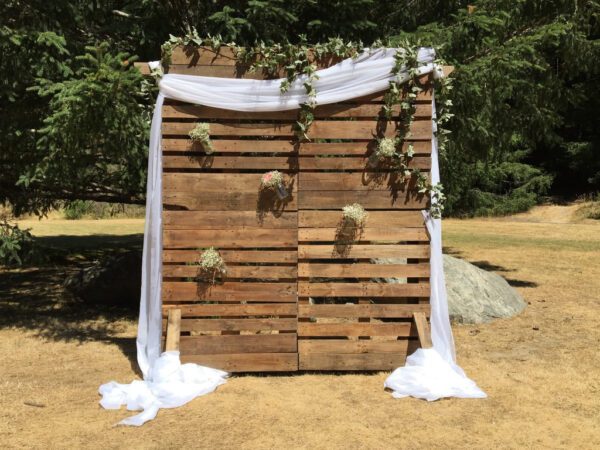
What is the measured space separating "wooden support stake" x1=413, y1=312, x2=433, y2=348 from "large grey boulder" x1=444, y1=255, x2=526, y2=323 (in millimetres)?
2046

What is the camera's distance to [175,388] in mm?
4711

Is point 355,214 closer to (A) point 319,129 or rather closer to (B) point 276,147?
(A) point 319,129

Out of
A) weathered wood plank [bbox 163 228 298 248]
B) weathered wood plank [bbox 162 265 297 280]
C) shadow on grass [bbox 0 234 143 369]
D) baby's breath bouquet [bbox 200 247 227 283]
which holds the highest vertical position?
weathered wood plank [bbox 163 228 298 248]

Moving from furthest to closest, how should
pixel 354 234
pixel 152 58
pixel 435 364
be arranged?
pixel 152 58 → pixel 354 234 → pixel 435 364

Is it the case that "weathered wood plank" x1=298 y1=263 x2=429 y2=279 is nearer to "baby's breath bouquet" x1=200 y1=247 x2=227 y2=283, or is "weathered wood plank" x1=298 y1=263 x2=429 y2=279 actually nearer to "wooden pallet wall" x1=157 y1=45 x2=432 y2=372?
"wooden pallet wall" x1=157 y1=45 x2=432 y2=372

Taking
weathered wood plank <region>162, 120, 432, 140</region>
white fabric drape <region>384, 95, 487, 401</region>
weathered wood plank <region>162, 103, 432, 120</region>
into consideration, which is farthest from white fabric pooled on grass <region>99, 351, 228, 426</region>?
weathered wood plank <region>162, 103, 432, 120</region>

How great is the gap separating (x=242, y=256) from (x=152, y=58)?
3.19 m

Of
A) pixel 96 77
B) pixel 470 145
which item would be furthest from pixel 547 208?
pixel 96 77

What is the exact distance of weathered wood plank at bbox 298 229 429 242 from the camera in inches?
209

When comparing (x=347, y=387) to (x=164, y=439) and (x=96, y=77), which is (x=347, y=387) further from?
(x=96, y=77)

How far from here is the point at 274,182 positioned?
5.20m

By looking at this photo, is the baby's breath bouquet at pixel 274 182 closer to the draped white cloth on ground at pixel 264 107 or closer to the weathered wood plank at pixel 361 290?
the draped white cloth on ground at pixel 264 107

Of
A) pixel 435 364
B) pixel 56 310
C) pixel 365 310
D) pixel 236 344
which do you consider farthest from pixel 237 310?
pixel 56 310

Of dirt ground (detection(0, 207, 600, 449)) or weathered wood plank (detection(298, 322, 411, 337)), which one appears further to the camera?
weathered wood plank (detection(298, 322, 411, 337))
